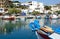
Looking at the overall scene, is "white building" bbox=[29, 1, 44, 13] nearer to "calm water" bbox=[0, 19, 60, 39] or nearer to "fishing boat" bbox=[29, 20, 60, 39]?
"calm water" bbox=[0, 19, 60, 39]

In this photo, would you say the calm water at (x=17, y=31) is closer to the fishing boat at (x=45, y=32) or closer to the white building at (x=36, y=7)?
the fishing boat at (x=45, y=32)

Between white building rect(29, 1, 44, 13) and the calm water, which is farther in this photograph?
white building rect(29, 1, 44, 13)

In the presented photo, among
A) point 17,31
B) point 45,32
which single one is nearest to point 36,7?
point 17,31

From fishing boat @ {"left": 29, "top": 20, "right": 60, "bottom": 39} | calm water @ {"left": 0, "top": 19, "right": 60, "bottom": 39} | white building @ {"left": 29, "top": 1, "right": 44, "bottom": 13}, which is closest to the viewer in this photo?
fishing boat @ {"left": 29, "top": 20, "right": 60, "bottom": 39}

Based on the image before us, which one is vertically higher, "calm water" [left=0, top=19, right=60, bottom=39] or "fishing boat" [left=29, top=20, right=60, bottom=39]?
"fishing boat" [left=29, top=20, right=60, bottom=39]

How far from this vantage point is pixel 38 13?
1778 inches

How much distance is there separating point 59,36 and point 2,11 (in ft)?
109

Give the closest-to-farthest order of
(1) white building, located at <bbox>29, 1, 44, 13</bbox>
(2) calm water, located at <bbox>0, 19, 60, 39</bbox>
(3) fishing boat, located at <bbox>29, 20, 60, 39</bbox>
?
(3) fishing boat, located at <bbox>29, 20, 60, 39</bbox> < (2) calm water, located at <bbox>0, 19, 60, 39</bbox> < (1) white building, located at <bbox>29, 1, 44, 13</bbox>

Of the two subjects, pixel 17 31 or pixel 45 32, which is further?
pixel 17 31

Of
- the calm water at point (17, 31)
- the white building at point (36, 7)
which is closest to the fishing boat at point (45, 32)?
the calm water at point (17, 31)

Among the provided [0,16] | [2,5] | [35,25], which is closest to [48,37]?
[35,25]

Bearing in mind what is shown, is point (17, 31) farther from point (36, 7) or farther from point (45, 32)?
point (36, 7)

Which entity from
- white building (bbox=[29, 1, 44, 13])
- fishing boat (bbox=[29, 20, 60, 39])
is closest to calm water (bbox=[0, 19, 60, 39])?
fishing boat (bbox=[29, 20, 60, 39])

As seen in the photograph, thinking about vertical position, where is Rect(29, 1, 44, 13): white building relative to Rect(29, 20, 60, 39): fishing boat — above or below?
below
